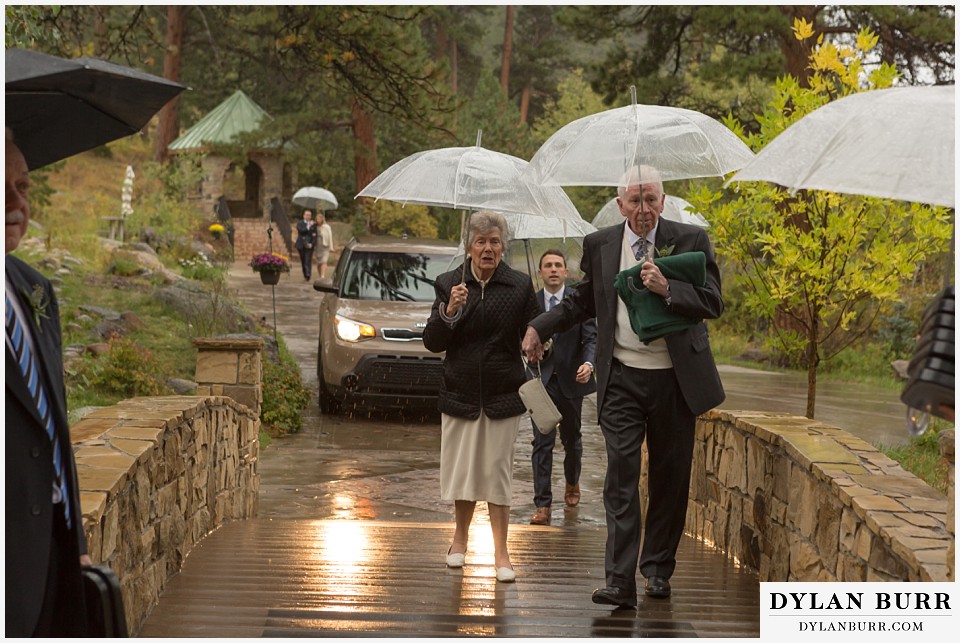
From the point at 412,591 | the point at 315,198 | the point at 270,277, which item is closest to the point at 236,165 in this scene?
the point at 315,198

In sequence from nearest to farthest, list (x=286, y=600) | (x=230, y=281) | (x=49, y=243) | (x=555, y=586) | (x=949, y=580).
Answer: (x=949, y=580)
(x=286, y=600)
(x=555, y=586)
(x=49, y=243)
(x=230, y=281)

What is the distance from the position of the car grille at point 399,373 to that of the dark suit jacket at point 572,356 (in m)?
4.57

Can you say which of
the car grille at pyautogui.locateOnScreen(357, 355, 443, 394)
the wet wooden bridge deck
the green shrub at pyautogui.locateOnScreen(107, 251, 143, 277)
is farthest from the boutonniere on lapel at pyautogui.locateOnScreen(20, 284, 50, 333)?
the green shrub at pyautogui.locateOnScreen(107, 251, 143, 277)

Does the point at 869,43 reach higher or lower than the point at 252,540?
higher

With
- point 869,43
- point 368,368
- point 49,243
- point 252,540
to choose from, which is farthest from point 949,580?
point 49,243

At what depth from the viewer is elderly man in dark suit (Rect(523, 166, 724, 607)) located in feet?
18.6

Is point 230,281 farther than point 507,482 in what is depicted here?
Yes

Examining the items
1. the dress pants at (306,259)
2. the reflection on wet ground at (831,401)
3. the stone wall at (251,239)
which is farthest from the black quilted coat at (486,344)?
the stone wall at (251,239)

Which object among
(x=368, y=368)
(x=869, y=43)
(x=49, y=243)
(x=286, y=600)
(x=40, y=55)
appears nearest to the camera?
(x=40, y=55)

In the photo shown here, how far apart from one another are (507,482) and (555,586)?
1.97 ft

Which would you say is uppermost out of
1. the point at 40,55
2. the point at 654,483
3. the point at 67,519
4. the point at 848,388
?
the point at 40,55

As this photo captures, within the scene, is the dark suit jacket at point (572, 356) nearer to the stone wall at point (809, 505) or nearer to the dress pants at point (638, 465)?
the stone wall at point (809, 505)

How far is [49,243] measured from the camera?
21734 mm

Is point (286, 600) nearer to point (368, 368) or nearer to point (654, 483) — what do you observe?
point (654, 483)
